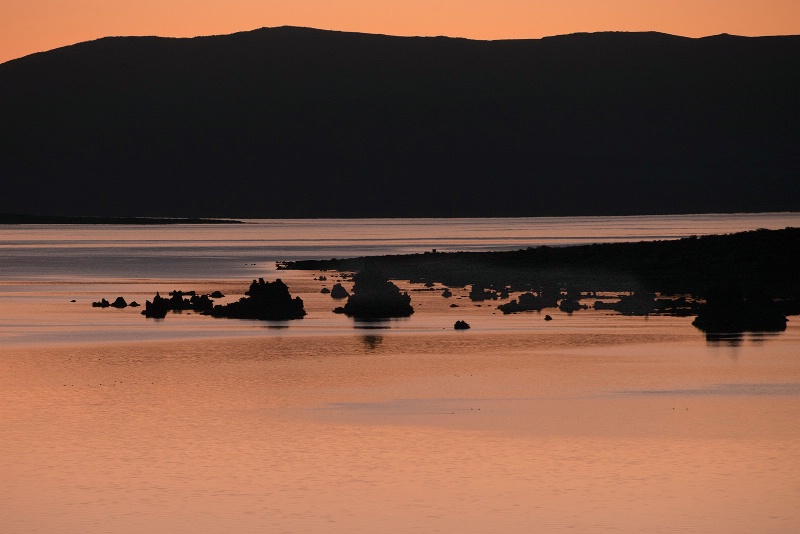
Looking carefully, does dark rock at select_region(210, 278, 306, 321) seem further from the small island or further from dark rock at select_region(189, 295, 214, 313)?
dark rock at select_region(189, 295, 214, 313)

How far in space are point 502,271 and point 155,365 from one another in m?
36.9

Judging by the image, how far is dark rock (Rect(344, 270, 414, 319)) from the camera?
42094mm

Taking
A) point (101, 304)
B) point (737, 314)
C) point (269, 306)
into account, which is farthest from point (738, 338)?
point (101, 304)

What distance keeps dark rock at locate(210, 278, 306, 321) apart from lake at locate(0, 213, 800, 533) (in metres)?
4.07

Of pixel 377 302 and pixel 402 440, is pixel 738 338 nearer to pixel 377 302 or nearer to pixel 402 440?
pixel 377 302

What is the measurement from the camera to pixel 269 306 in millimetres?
41594

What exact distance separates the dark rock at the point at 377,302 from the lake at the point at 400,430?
4.67 m

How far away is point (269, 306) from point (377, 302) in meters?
2.97

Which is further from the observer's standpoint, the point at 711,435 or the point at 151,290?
the point at 151,290

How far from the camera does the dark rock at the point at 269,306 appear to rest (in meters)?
41.6

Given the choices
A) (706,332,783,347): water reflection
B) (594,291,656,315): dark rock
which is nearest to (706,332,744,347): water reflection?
(706,332,783,347): water reflection

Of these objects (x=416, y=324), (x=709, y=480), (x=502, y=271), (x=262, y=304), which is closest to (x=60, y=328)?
(x=262, y=304)

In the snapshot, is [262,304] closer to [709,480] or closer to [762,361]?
[762,361]

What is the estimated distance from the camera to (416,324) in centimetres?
3878
